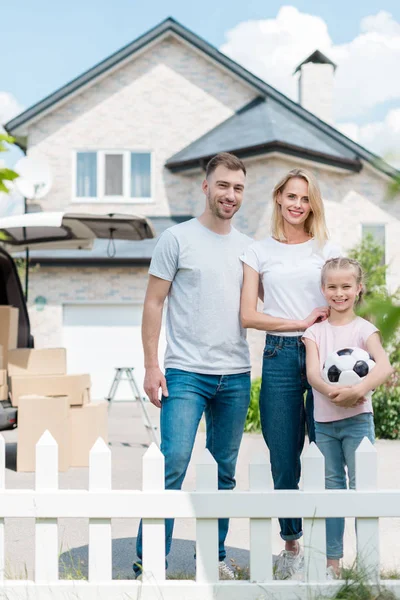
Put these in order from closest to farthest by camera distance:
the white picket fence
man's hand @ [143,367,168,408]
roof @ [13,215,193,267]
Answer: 1. the white picket fence
2. man's hand @ [143,367,168,408]
3. roof @ [13,215,193,267]

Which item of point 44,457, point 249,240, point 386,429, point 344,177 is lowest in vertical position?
point 386,429

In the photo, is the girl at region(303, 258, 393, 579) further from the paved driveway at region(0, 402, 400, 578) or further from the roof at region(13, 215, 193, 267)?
the roof at region(13, 215, 193, 267)

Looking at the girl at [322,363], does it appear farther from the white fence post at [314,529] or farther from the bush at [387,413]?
the bush at [387,413]

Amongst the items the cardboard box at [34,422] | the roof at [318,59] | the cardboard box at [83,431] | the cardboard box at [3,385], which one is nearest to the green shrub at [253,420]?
the cardboard box at [83,431]

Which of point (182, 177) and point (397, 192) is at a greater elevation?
point (182, 177)

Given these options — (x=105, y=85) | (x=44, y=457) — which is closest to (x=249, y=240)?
Result: (x=44, y=457)

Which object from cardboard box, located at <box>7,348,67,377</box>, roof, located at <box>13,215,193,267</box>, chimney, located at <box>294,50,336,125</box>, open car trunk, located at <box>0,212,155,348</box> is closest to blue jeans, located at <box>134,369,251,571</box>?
cardboard box, located at <box>7,348,67,377</box>

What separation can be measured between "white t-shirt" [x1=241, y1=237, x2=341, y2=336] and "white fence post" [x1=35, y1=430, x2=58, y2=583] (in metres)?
1.18

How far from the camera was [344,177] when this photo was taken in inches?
711

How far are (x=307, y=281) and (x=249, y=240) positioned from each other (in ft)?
1.39

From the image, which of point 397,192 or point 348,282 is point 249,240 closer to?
point 348,282

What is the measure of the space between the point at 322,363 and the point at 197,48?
54.9 feet

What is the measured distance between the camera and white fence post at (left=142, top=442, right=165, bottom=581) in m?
3.09

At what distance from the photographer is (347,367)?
10.9 ft
